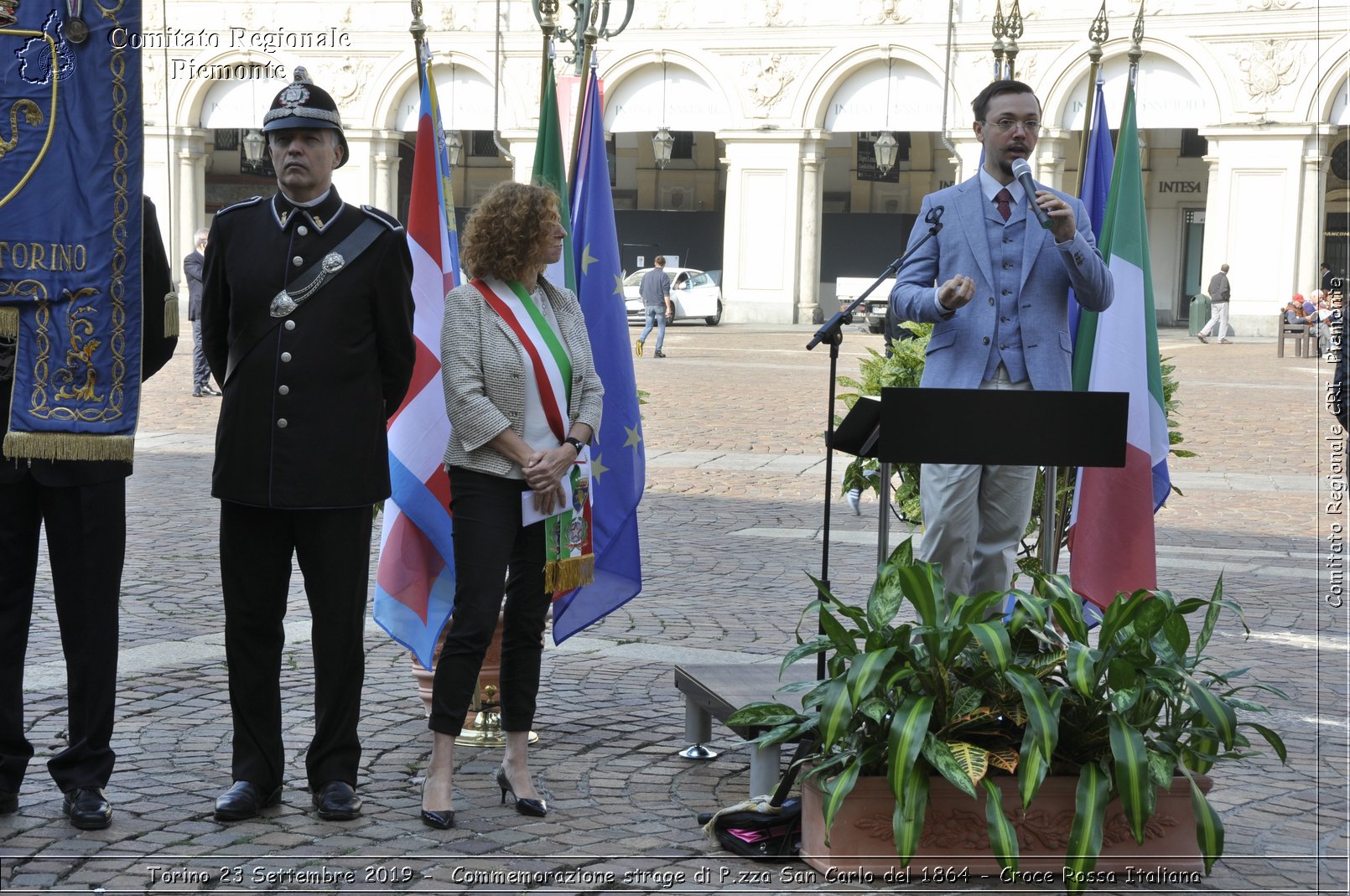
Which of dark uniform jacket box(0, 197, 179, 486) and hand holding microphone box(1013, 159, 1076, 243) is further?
hand holding microphone box(1013, 159, 1076, 243)

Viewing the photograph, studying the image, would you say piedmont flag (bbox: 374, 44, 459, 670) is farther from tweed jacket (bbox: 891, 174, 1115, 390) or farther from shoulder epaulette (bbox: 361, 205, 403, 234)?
tweed jacket (bbox: 891, 174, 1115, 390)

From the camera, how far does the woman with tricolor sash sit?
4.70m

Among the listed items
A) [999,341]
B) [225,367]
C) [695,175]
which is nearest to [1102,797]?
[999,341]

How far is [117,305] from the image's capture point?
456cm

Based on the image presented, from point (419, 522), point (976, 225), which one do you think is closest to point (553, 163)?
point (419, 522)

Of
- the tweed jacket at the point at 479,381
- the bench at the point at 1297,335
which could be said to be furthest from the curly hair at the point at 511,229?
the bench at the point at 1297,335

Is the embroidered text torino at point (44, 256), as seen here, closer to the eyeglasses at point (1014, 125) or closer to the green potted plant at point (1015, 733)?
the green potted plant at point (1015, 733)

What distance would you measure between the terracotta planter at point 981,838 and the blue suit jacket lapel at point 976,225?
1.80m

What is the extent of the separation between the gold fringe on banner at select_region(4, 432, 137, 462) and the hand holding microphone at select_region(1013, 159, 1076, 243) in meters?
2.74

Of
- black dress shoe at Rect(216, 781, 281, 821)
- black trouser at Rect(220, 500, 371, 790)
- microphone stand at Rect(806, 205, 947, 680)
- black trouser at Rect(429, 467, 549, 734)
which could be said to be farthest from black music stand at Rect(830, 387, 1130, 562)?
black dress shoe at Rect(216, 781, 281, 821)

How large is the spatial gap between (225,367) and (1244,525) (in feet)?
28.2

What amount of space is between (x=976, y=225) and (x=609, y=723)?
2292 mm

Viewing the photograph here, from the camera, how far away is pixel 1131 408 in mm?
6379

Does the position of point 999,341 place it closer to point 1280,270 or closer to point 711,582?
point 711,582
